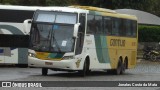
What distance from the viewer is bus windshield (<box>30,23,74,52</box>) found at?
26016 millimetres

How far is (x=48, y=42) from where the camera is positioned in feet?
85.7

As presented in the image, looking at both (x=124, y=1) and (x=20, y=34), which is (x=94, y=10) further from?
(x=124, y=1)

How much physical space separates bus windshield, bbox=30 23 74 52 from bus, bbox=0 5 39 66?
8.24 meters

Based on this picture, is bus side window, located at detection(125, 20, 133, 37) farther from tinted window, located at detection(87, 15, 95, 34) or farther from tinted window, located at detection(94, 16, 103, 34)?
tinted window, located at detection(87, 15, 95, 34)

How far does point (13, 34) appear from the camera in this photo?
34688 millimetres

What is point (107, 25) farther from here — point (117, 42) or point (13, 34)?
point (13, 34)

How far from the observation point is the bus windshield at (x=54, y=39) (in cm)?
2602

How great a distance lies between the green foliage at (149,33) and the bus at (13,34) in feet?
71.8

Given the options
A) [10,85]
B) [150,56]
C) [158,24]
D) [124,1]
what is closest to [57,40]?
[10,85]

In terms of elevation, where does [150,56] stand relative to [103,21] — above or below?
below

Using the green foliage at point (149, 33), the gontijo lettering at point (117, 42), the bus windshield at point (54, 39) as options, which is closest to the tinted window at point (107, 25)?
the gontijo lettering at point (117, 42)

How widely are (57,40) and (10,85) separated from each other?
10912 mm

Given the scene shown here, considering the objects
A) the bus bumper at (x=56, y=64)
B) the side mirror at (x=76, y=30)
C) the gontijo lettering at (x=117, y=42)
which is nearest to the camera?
the side mirror at (x=76, y=30)

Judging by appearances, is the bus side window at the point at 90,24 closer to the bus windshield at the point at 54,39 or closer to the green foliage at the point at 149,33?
the bus windshield at the point at 54,39
